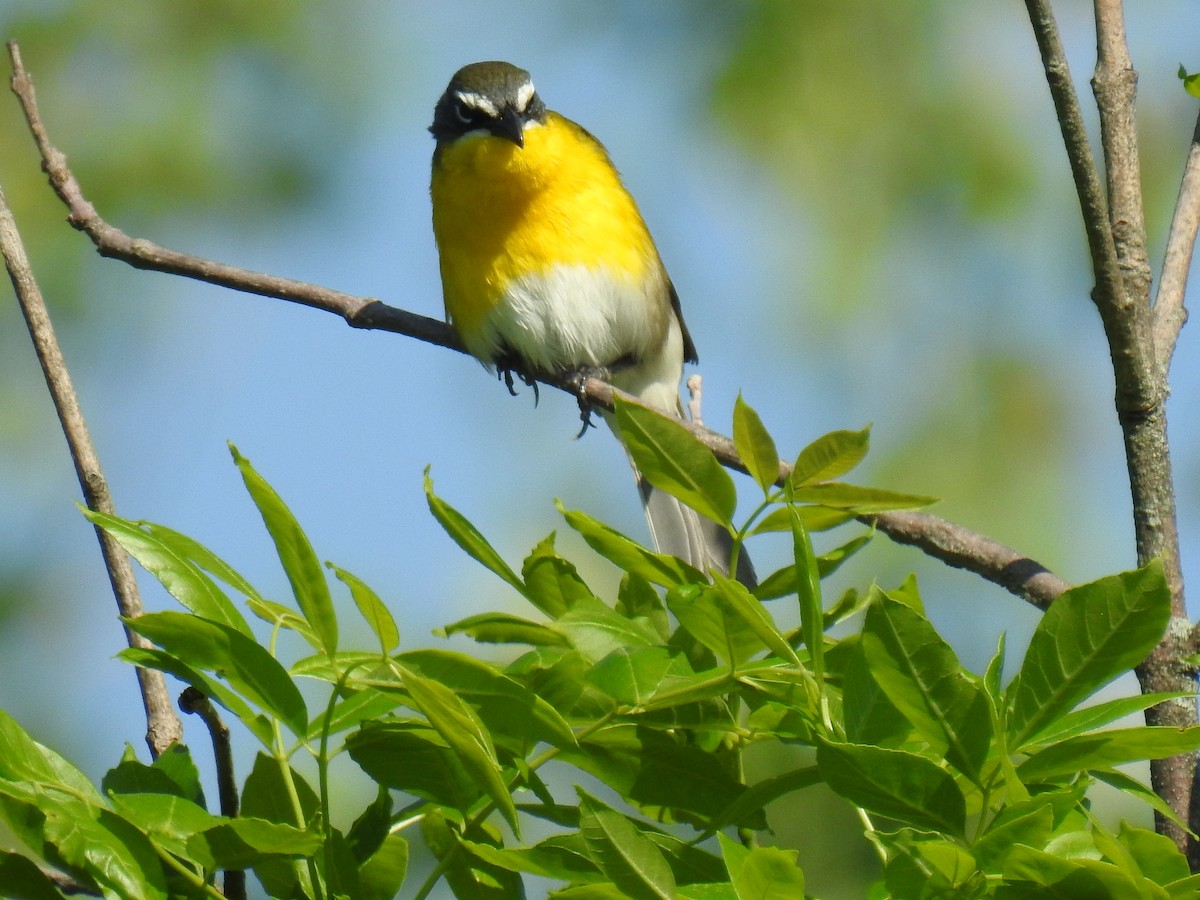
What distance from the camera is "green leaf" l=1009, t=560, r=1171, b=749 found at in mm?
1084

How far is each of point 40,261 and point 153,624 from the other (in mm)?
5740

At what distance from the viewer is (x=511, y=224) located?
5.39 meters

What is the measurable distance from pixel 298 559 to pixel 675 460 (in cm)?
40

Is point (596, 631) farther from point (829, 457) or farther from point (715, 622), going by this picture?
point (829, 457)

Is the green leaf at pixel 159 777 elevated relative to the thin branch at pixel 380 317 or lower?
lower

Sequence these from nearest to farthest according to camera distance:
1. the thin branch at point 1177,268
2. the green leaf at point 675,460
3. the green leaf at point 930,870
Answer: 1. the green leaf at point 930,870
2. the green leaf at point 675,460
3. the thin branch at point 1177,268

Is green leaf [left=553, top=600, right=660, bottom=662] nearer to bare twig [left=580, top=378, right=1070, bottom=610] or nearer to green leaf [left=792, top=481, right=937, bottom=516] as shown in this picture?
green leaf [left=792, top=481, right=937, bottom=516]

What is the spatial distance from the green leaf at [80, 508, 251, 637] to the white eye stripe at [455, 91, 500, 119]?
4.36 metres

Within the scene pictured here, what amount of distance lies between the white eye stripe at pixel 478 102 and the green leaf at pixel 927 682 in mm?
4564

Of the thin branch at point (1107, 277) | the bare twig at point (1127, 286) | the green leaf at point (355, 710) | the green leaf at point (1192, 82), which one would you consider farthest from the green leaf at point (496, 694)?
the green leaf at point (1192, 82)

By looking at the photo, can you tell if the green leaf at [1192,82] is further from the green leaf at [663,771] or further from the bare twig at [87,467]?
the bare twig at [87,467]

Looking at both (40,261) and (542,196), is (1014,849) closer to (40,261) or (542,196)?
(542,196)

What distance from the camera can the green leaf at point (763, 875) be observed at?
3.42 feet

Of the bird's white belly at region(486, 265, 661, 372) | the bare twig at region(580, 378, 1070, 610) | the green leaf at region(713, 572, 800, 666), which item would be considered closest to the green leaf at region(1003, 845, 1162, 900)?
the green leaf at region(713, 572, 800, 666)
